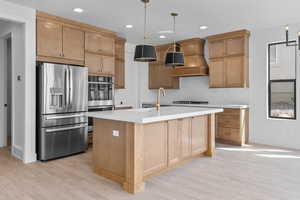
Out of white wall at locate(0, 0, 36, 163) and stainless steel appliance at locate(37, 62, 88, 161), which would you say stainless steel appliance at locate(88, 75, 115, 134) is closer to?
stainless steel appliance at locate(37, 62, 88, 161)

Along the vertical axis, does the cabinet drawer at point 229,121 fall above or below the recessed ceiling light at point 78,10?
below

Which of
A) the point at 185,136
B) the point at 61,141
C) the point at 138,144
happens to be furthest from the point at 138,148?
the point at 61,141

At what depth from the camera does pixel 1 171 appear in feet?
10.9

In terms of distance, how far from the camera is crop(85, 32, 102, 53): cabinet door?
4.75 metres

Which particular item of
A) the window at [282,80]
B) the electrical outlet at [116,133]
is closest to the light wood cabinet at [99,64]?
the electrical outlet at [116,133]

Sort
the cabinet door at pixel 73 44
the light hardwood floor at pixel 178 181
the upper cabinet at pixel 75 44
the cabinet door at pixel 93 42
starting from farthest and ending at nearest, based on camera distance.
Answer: the cabinet door at pixel 93 42
the cabinet door at pixel 73 44
the upper cabinet at pixel 75 44
the light hardwood floor at pixel 178 181

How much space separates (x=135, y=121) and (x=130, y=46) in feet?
15.9

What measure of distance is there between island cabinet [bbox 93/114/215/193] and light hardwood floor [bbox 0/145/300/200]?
150mm

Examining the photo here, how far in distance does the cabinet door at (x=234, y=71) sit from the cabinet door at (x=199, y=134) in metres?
1.78

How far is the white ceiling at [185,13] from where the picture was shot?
3625 millimetres

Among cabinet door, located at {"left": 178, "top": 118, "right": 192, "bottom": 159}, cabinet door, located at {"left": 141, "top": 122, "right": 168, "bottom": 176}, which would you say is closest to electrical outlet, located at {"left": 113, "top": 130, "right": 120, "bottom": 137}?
cabinet door, located at {"left": 141, "top": 122, "right": 168, "bottom": 176}

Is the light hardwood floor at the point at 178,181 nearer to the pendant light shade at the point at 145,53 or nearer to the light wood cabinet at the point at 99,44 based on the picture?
the pendant light shade at the point at 145,53

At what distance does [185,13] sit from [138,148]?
9.40 ft

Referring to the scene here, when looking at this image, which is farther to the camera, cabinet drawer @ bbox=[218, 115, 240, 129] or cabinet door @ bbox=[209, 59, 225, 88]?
cabinet door @ bbox=[209, 59, 225, 88]
